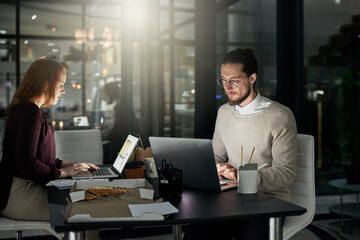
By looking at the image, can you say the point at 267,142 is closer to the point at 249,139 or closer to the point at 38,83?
the point at 249,139

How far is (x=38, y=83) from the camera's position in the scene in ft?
7.68

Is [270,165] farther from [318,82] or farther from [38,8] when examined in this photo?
[38,8]

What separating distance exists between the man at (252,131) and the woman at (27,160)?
38.0 inches

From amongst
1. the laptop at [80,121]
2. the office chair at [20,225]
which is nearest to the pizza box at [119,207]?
the office chair at [20,225]

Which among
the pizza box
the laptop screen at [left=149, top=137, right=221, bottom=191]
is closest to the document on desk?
the pizza box

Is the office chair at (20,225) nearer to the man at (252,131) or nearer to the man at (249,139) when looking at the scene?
the man at (249,139)

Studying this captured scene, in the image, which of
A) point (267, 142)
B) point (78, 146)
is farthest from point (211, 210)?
point (78, 146)

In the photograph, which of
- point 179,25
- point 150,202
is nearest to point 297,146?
point 150,202

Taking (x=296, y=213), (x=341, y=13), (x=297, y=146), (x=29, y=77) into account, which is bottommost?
(x=296, y=213)

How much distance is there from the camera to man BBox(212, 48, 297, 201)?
2.07 m

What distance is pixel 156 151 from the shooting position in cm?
202

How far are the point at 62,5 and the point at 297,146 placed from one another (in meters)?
5.28

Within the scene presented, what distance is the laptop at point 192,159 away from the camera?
1801mm

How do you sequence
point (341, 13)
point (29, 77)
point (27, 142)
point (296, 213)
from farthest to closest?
point (341, 13), point (29, 77), point (27, 142), point (296, 213)
